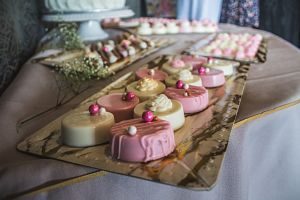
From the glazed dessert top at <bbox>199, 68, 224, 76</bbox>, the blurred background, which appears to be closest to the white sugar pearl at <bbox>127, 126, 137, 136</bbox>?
the glazed dessert top at <bbox>199, 68, 224, 76</bbox>

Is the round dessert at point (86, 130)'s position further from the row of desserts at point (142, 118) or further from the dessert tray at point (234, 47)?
the dessert tray at point (234, 47)

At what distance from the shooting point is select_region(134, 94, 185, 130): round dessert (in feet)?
2.55

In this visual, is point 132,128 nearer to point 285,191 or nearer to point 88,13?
point 285,191

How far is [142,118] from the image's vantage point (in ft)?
2.39

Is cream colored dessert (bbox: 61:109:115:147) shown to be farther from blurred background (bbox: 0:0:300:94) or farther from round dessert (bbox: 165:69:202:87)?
blurred background (bbox: 0:0:300:94)

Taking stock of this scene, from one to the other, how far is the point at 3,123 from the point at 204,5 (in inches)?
98.4

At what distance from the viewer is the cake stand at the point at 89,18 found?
1.60m

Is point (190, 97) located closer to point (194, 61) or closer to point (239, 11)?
point (194, 61)

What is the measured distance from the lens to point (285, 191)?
1.09 m

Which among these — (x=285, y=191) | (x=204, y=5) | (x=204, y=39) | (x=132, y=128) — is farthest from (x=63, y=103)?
(x=204, y=5)

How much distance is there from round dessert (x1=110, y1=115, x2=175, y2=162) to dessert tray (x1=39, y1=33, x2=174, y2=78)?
1.89 feet

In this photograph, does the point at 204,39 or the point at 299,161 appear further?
the point at 204,39

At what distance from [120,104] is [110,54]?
0.59 metres

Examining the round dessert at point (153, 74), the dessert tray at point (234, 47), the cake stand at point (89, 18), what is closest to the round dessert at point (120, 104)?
the round dessert at point (153, 74)
